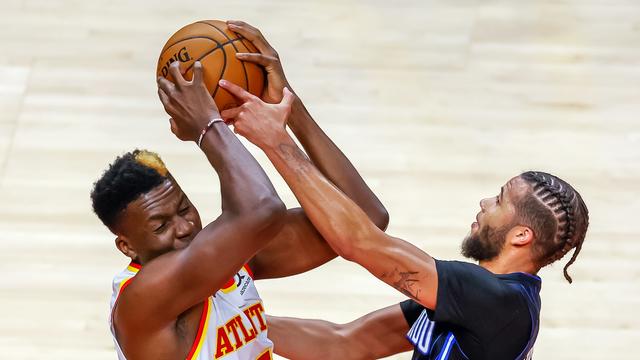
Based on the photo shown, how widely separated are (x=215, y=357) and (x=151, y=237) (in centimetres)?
34

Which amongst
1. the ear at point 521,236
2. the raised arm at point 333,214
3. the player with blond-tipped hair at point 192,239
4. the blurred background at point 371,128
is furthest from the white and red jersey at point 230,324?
the blurred background at point 371,128

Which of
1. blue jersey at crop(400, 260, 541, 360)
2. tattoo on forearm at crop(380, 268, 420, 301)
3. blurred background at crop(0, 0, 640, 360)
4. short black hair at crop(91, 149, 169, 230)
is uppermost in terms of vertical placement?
short black hair at crop(91, 149, 169, 230)

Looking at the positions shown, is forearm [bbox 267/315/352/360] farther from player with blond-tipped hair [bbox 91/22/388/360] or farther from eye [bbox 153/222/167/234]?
eye [bbox 153/222/167/234]

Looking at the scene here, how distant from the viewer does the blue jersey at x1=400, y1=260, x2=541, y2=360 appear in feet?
9.46

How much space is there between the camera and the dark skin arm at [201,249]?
2.52 meters

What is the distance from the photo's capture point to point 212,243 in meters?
2.52

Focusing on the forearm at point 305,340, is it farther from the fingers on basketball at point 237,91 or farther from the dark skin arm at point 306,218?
the fingers on basketball at point 237,91

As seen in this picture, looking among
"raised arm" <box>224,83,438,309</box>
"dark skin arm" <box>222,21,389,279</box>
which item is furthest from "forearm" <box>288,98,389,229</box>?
"raised arm" <box>224,83,438,309</box>

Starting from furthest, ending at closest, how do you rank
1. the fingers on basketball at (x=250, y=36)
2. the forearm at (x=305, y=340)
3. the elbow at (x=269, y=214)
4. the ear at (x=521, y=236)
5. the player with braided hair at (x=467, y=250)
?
the forearm at (x=305, y=340) < the ear at (x=521, y=236) < the fingers on basketball at (x=250, y=36) < the player with braided hair at (x=467, y=250) < the elbow at (x=269, y=214)

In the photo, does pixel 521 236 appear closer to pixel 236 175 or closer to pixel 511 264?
pixel 511 264

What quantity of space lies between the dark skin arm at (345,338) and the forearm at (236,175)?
3.36 ft

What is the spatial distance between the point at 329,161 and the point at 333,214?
26cm

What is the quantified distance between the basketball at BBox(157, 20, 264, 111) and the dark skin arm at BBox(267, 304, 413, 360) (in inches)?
38.4

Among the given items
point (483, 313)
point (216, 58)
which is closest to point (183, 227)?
point (216, 58)
